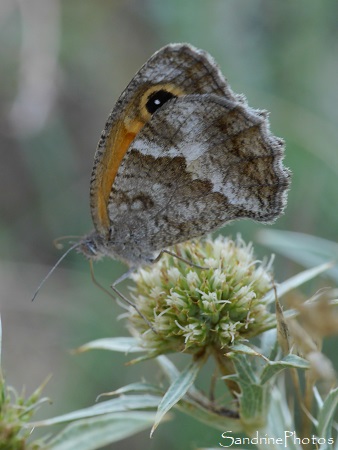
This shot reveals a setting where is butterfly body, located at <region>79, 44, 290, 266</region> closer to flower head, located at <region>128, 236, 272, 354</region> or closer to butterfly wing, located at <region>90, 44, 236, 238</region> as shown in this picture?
butterfly wing, located at <region>90, 44, 236, 238</region>

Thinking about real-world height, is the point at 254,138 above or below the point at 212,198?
above

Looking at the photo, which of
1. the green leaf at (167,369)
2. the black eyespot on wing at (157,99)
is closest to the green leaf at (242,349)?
the green leaf at (167,369)

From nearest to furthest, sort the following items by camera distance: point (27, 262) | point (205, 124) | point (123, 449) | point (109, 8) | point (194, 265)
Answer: point (194, 265) < point (205, 124) < point (123, 449) < point (27, 262) < point (109, 8)

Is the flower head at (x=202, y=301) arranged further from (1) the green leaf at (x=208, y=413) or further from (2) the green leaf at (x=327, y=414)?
(2) the green leaf at (x=327, y=414)

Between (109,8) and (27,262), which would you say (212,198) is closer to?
(27,262)

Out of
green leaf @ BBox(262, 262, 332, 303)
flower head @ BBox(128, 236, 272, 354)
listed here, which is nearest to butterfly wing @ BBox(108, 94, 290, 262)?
flower head @ BBox(128, 236, 272, 354)

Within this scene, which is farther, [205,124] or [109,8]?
[109,8]

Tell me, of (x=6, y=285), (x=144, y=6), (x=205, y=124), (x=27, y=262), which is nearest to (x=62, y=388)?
(x=6, y=285)
